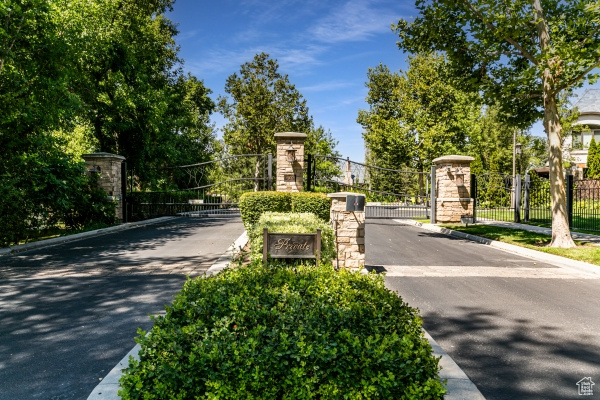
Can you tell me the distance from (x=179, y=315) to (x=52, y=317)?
3.01 meters

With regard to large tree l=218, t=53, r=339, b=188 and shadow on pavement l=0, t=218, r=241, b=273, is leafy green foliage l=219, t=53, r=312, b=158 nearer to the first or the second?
large tree l=218, t=53, r=339, b=188

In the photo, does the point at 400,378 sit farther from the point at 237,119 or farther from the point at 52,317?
the point at 237,119

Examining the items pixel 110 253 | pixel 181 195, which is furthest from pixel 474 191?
pixel 181 195

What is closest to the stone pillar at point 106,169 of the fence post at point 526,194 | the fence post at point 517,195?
the fence post at point 517,195

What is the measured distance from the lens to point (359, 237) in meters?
6.92

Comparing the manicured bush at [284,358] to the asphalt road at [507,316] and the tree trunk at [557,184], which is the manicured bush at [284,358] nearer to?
the asphalt road at [507,316]

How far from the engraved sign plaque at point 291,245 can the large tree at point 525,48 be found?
7716 mm

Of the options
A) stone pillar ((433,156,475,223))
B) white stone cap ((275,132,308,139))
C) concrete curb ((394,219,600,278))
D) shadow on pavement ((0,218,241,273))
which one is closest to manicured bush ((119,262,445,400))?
shadow on pavement ((0,218,241,273))

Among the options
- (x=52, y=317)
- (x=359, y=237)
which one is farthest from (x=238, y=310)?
(x=359, y=237)

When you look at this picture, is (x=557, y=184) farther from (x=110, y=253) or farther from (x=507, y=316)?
(x=110, y=253)

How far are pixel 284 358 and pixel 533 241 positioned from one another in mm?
11733

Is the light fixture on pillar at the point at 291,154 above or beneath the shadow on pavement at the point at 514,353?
above

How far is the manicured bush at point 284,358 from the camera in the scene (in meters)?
2.32

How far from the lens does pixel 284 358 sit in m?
2.41
